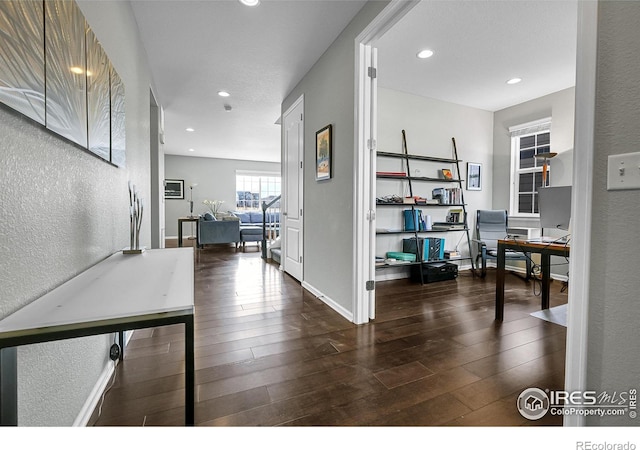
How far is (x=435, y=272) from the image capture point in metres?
3.62

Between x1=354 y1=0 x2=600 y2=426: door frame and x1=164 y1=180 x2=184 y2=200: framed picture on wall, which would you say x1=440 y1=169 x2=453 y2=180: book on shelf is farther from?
x1=164 y1=180 x2=184 y2=200: framed picture on wall

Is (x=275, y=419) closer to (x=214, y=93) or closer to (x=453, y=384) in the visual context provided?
(x=453, y=384)

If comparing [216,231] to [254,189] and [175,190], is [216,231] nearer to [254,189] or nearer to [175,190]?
[175,190]

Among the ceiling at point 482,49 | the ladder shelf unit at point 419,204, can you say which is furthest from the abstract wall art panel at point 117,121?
the ladder shelf unit at point 419,204

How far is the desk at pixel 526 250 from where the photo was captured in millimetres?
2035

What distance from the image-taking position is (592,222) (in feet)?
2.94

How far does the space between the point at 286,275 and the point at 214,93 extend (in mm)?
2705

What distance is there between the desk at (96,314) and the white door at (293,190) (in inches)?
98.8

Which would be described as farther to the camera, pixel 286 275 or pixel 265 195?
pixel 265 195

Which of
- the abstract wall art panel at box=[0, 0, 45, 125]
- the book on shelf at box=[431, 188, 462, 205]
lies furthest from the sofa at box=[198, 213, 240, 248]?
the abstract wall art panel at box=[0, 0, 45, 125]

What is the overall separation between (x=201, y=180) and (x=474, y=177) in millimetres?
7530

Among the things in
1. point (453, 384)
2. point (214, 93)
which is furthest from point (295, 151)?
point (453, 384)

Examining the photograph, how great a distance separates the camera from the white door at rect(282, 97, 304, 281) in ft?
11.6
